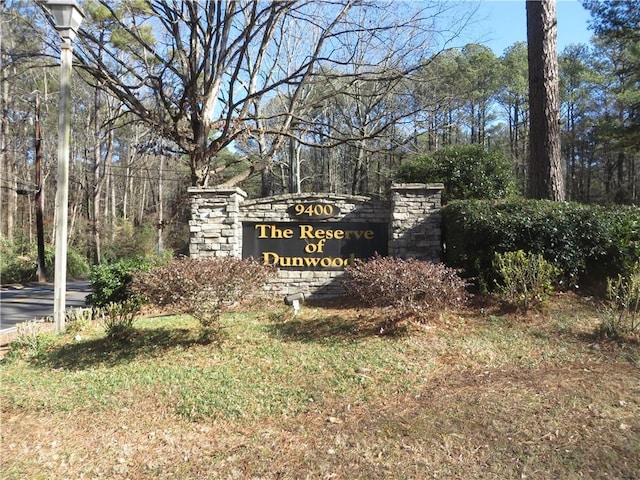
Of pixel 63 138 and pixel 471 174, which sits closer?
pixel 63 138

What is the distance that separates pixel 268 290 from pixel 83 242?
20.7m

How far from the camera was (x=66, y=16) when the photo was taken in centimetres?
539

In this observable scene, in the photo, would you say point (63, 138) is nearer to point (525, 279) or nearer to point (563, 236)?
point (525, 279)

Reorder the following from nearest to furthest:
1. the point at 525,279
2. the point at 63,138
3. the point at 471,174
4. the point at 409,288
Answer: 1. the point at 409,288
2. the point at 63,138
3. the point at 525,279
4. the point at 471,174

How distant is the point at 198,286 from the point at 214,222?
10.5 ft

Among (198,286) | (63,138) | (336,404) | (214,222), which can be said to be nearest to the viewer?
(336,404)

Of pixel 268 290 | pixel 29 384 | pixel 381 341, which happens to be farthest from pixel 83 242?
pixel 381 341

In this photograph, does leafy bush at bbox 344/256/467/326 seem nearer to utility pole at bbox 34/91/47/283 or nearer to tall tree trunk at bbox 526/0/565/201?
tall tree trunk at bbox 526/0/565/201

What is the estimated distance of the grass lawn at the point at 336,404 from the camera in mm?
2773

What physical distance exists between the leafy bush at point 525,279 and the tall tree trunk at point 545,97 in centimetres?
286

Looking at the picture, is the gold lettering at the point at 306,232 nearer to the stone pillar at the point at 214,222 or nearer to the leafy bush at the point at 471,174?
the stone pillar at the point at 214,222

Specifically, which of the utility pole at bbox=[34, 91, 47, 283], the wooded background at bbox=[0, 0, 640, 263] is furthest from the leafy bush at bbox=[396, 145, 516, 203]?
the utility pole at bbox=[34, 91, 47, 283]

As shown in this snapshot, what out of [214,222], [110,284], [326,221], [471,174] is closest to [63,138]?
[214,222]

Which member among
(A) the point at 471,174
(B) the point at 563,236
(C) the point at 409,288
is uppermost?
(A) the point at 471,174
